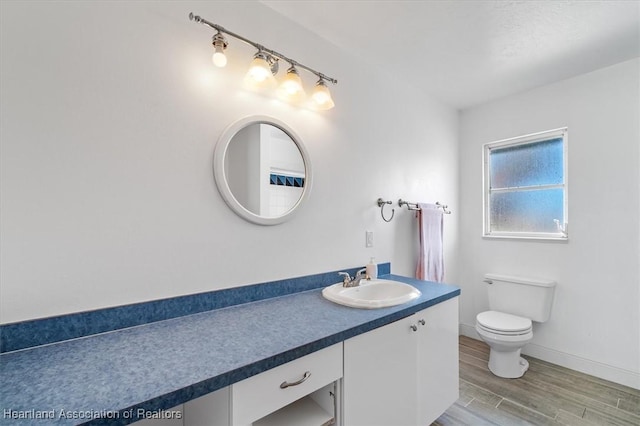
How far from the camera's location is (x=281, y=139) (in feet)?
5.24

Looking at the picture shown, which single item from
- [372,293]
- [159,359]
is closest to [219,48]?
[159,359]

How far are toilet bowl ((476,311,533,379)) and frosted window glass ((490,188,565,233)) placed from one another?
0.83 metres

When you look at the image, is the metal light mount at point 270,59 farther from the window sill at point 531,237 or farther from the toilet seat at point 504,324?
the window sill at point 531,237

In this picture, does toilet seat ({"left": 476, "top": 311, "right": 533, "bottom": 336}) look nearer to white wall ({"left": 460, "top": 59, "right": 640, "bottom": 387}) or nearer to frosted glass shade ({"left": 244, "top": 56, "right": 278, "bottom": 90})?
white wall ({"left": 460, "top": 59, "right": 640, "bottom": 387})

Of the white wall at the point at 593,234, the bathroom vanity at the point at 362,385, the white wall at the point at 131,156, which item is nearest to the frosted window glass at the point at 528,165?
the white wall at the point at 593,234

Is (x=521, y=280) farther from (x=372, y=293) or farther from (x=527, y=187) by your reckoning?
(x=372, y=293)

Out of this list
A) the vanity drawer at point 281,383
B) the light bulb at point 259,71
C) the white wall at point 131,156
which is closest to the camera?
the vanity drawer at point 281,383

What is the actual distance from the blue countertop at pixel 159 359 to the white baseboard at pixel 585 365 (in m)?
2.01

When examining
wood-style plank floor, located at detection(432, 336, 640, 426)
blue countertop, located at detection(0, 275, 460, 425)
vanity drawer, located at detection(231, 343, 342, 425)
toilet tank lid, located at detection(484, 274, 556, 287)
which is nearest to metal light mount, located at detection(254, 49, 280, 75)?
blue countertop, located at detection(0, 275, 460, 425)

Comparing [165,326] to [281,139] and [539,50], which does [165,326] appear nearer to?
[281,139]

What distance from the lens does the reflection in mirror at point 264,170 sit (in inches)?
56.1

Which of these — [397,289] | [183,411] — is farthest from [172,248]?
[397,289]

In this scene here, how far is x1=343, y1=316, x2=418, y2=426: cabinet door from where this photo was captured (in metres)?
1.15

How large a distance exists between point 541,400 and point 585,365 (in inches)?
26.7
